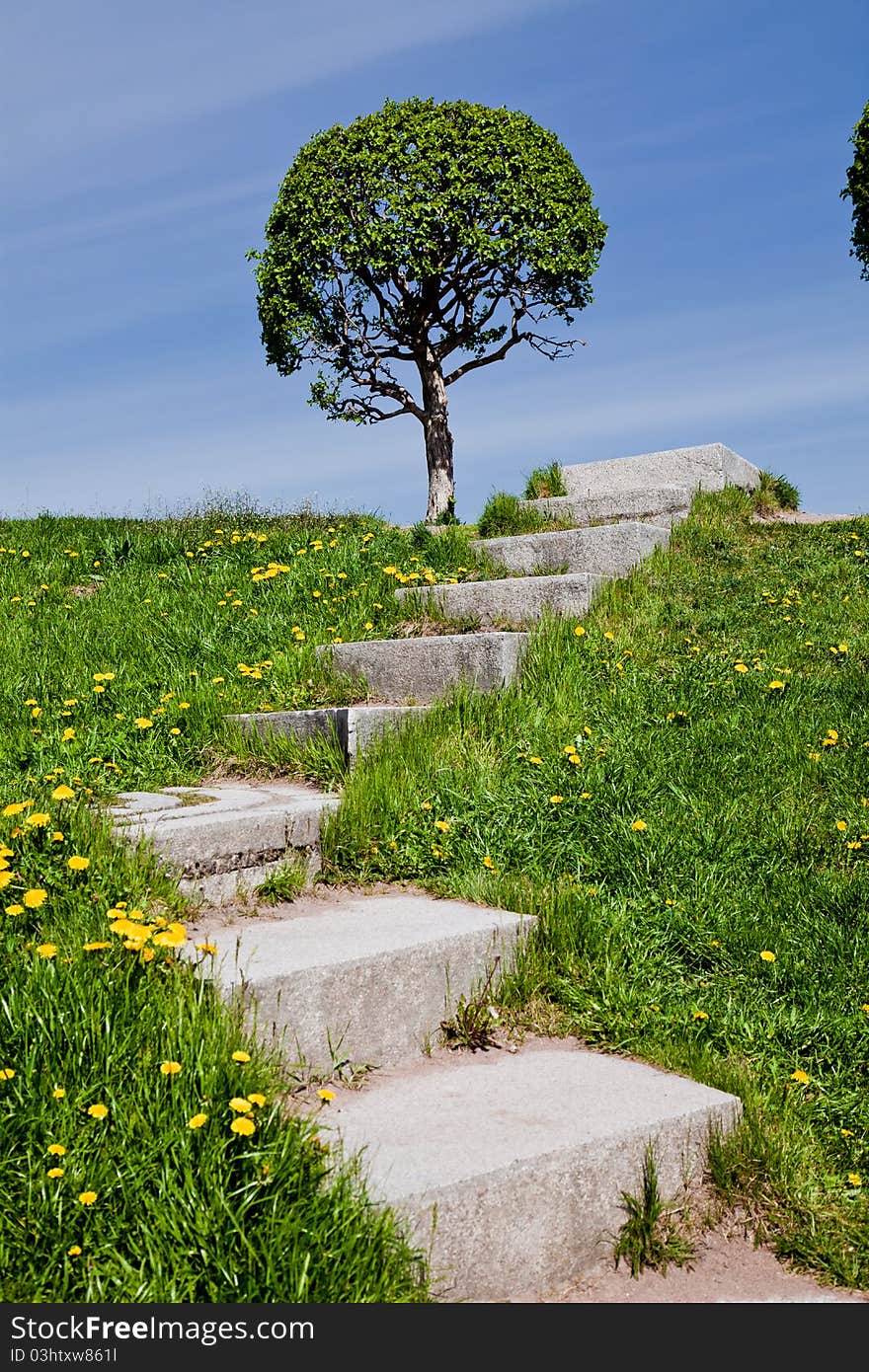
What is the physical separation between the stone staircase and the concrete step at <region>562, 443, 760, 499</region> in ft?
18.1

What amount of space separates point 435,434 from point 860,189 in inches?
291

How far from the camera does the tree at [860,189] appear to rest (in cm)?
1570

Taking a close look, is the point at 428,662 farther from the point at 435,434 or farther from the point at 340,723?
the point at 435,434

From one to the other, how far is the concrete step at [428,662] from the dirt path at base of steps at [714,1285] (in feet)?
10.2

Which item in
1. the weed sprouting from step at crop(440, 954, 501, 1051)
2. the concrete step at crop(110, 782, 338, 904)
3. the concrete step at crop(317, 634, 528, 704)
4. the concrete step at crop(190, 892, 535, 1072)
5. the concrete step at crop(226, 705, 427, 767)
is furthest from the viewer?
the concrete step at crop(317, 634, 528, 704)

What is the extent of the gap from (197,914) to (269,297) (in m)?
15.8

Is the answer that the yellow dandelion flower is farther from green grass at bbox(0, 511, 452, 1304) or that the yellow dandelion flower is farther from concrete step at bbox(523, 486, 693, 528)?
concrete step at bbox(523, 486, 693, 528)

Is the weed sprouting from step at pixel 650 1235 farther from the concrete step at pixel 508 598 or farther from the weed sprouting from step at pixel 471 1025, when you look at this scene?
the concrete step at pixel 508 598

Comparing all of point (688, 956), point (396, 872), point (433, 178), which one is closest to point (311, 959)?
point (396, 872)

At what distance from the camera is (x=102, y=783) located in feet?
13.9

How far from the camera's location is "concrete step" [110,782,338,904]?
3.58m

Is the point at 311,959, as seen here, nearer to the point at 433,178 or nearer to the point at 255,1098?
the point at 255,1098

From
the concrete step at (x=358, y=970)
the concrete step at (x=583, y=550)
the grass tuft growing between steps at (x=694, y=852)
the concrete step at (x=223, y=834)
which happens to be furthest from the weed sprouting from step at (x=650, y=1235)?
the concrete step at (x=583, y=550)

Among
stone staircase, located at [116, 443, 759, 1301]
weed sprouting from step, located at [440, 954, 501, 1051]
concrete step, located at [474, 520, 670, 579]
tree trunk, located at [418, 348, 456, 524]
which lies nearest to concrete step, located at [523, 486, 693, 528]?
concrete step, located at [474, 520, 670, 579]
